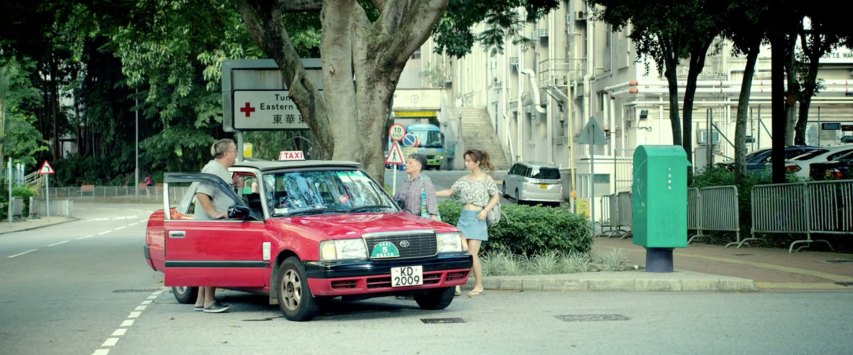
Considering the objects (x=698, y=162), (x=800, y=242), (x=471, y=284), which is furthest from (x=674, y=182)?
(x=698, y=162)

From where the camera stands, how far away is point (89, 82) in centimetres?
7488

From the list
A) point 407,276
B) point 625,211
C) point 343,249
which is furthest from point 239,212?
point 625,211

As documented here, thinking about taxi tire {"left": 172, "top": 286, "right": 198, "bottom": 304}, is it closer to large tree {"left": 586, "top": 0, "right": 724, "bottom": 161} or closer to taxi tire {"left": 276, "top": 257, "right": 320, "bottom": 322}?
taxi tire {"left": 276, "top": 257, "right": 320, "bottom": 322}

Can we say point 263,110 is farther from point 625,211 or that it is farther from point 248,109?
point 625,211

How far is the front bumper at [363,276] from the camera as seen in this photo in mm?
11586

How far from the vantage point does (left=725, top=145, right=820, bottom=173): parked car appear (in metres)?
35.8

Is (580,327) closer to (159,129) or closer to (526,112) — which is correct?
(526,112)

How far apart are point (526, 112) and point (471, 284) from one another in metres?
51.1

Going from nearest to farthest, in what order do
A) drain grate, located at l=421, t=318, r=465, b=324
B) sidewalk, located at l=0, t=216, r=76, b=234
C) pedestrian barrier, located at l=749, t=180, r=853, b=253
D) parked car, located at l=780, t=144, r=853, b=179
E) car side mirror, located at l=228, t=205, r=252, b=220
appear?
drain grate, located at l=421, t=318, r=465, b=324 < car side mirror, located at l=228, t=205, r=252, b=220 < pedestrian barrier, located at l=749, t=180, r=853, b=253 < parked car, located at l=780, t=144, r=853, b=179 < sidewalk, located at l=0, t=216, r=76, b=234

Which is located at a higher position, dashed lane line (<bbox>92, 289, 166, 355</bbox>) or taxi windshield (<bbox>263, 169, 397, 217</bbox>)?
taxi windshield (<bbox>263, 169, 397, 217</bbox>)

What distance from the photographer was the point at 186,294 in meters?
14.5

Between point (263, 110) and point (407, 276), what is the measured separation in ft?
50.3

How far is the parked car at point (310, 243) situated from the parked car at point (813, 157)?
21.9 metres

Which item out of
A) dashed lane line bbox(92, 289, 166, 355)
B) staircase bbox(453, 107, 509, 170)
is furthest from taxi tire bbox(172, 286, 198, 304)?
staircase bbox(453, 107, 509, 170)
